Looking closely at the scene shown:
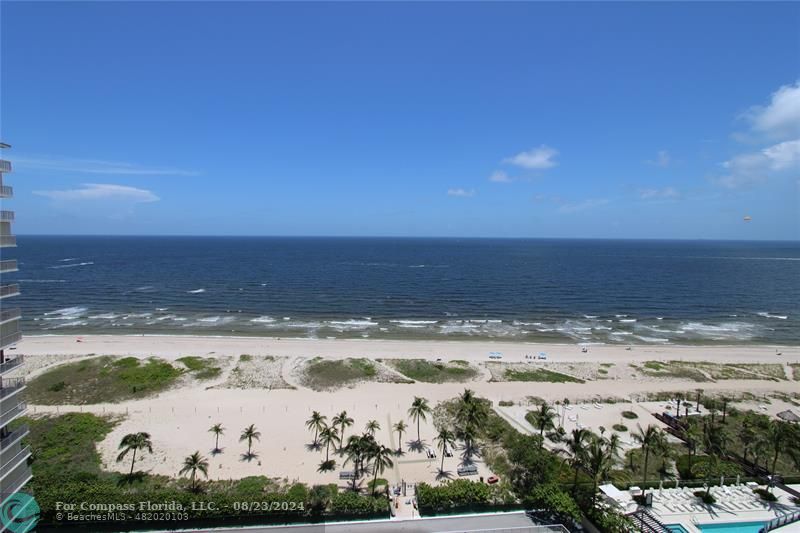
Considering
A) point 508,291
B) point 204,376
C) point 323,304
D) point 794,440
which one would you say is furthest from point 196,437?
point 508,291

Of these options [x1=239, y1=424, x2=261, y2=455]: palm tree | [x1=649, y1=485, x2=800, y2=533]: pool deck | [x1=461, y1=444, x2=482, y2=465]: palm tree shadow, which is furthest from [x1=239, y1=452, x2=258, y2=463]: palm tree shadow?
[x1=649, y1=485, x2=800, y2=533]: pool deck

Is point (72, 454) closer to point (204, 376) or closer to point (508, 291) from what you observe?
point (204, 376)

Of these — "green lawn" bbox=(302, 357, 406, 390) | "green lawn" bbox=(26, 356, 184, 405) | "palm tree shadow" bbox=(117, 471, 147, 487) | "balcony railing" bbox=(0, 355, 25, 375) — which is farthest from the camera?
"green lawn" bbox=(302, 357, 406, 390)

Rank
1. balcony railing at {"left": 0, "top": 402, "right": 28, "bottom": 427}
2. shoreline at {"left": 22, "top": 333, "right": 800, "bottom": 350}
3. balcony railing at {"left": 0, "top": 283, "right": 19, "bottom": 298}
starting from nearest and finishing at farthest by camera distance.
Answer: balcony railing at {"left": 0, "top": 402, "right": 28, "bottom": 427} < balcony railing at {"left": 0, "top": 283, "right": 19, "bottom": 298} < shoreline at {"left": 22, "top": 333, "right": 800, "bottom": 350}

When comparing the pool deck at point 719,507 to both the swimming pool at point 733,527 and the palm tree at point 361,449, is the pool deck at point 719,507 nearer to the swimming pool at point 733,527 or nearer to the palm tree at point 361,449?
the swimming pool at point 733,527

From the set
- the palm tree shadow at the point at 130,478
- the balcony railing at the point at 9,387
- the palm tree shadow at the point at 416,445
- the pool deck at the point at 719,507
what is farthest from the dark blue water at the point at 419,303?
the balcony railing at the point at 9,387

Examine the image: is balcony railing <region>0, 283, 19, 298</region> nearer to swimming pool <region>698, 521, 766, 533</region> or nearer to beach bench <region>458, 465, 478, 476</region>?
beach bench <region>458, 465, 478, 476</region>
